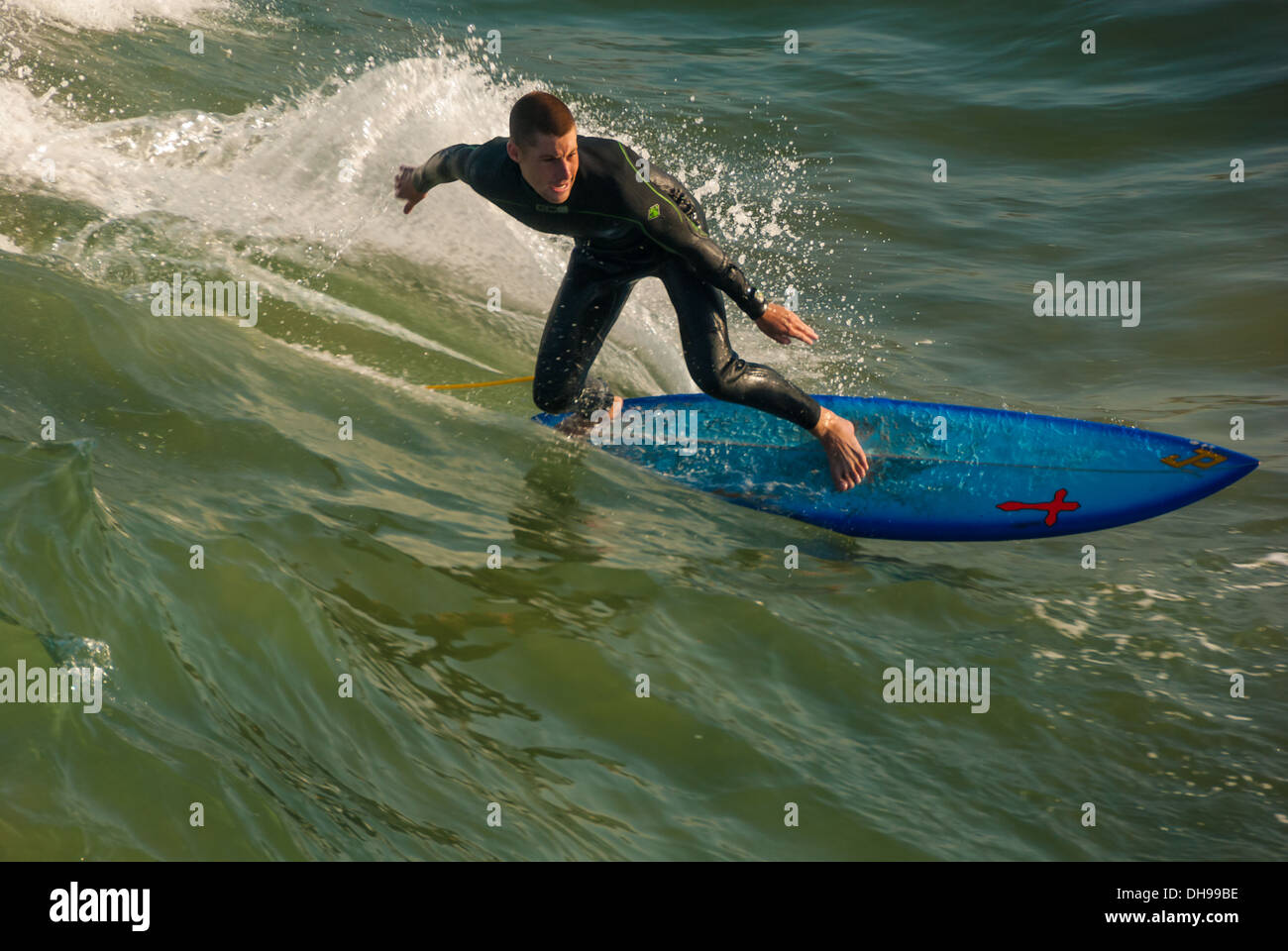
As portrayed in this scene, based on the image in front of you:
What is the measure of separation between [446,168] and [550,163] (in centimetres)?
88

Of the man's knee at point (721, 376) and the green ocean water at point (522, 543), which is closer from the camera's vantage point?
the green ocean water at point (522, 543)

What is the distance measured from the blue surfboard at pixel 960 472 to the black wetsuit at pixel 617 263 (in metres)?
0.45

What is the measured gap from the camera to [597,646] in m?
3.94


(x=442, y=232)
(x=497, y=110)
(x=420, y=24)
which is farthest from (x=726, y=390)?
(x=420, y=24)

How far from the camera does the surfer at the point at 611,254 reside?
14.7ft

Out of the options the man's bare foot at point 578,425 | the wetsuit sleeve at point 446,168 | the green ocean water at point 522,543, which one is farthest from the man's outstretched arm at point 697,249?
the man's bare foot at point 578,425

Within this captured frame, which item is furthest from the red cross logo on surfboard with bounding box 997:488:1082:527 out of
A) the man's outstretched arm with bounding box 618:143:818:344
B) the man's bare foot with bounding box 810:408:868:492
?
the man's outstretched arm with bounding box 618:143:818:344

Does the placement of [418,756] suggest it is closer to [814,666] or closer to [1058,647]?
[814,666]

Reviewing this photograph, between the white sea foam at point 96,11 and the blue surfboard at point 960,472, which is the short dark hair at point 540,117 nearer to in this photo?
the blue surfboard at point 960,472

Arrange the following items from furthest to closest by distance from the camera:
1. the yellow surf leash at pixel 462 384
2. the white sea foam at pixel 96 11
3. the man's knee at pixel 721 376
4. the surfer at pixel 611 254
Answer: the white sea foam at pixel 96 11, the yellow surf leash at pixel 462 384, the man's knee at pixel 721 376, the surfer at pixel 611 254

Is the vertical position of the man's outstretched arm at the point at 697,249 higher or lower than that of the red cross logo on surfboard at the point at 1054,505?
higher

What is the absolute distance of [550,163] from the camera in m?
4.32

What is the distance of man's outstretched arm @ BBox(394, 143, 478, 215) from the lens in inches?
194

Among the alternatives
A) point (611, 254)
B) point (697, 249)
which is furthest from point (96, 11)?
point (697, 249)
